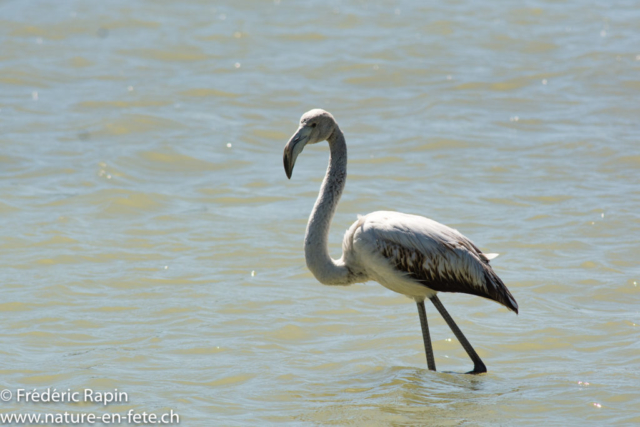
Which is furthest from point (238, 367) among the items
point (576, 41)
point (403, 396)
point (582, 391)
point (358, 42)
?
point (576, 41)

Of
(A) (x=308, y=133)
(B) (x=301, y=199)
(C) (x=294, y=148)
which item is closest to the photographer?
(C) (x=294, y=148)

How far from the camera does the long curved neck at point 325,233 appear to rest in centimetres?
660

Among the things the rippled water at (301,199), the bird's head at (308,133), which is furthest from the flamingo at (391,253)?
the rippled water at (301,199)

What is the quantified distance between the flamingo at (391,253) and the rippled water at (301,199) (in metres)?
0.73

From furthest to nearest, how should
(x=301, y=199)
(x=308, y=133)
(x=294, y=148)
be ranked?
(x=301, y=199), (x=308, y=133), (x=294, y=148)

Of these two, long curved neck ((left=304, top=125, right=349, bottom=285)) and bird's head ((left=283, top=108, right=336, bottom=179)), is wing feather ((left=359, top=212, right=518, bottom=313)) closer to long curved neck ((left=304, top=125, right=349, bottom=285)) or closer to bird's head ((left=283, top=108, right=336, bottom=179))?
long curved neck ((left=304, top=125, right=349, bottom=285))

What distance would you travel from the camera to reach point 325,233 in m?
6.63

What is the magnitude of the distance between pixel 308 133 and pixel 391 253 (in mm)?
1113

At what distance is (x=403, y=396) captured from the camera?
6324 millimetres

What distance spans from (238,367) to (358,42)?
12801mm

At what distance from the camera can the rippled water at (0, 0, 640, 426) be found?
6.66m

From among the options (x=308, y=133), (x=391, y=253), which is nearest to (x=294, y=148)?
(x=308, y=133)

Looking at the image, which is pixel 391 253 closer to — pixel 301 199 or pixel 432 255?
pixel 432 255

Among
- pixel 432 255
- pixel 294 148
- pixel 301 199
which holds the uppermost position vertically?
pixel 294 148
